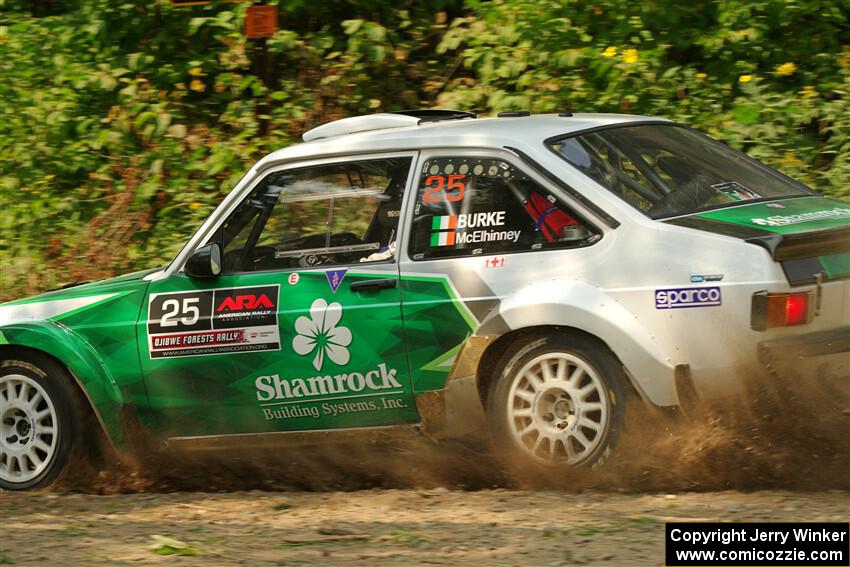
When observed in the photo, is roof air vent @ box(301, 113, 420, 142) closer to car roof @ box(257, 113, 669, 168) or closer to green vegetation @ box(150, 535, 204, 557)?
car roof @ box(257, 113, 669, 168)

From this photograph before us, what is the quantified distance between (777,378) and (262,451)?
2.53 metres

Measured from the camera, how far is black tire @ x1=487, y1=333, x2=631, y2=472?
5309 millimetres

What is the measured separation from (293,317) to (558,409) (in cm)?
134

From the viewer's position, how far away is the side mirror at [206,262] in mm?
6117

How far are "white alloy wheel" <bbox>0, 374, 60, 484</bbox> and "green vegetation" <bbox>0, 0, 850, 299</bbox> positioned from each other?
3.85 meters

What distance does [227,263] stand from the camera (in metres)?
→ 6.23

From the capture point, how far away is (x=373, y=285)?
5773mm

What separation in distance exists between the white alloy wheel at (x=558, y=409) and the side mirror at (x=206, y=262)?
5.32 feet

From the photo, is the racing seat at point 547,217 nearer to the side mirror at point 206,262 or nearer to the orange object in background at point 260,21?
the side mirror at point 206,262

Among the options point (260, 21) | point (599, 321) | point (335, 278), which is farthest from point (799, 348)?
point (260, 21)

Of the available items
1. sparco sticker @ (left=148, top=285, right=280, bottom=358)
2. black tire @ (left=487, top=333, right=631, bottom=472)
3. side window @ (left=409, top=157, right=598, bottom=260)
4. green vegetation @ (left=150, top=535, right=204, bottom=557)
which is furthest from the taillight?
green vegetation @ (left=150, top=535, right=204, bottom=557)

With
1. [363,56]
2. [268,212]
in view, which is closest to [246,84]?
[363,56]

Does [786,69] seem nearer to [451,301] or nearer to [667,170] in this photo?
[667,170]
